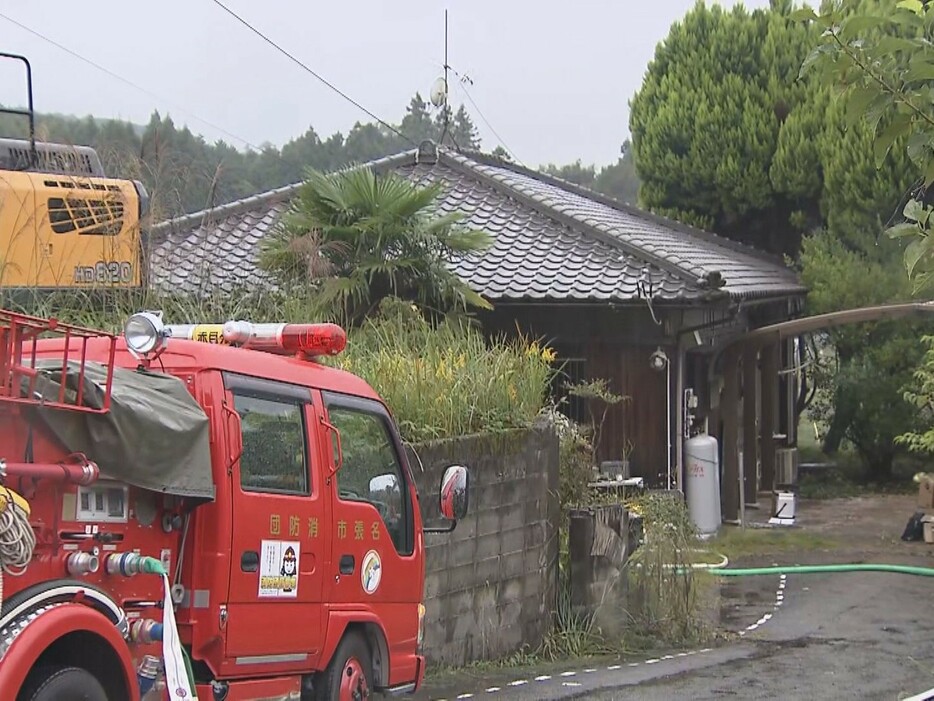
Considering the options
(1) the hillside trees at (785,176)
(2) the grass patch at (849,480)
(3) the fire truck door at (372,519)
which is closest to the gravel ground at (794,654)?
(3) the fire truck door at (372,519)

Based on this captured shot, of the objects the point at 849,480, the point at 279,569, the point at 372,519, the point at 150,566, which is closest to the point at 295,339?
the point at 372,519

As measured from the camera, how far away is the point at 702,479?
64.1ft

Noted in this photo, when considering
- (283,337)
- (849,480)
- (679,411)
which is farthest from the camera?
(849,480)

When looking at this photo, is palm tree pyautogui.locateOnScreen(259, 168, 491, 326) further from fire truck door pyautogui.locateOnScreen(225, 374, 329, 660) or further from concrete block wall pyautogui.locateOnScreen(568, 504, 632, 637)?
fire truck door pyautogui.locateOnScreen(225, 374, 329, 660)

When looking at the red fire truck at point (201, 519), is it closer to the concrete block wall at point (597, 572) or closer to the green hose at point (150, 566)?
the green hose at point (150, 566)

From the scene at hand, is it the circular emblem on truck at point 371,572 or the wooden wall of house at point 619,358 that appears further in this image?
the wooden wall of house at point 619,358

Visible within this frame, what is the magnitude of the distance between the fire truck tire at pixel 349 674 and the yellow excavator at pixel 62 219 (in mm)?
4562

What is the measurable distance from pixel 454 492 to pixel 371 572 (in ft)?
2.45

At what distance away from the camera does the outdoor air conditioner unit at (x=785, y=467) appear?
985 inches

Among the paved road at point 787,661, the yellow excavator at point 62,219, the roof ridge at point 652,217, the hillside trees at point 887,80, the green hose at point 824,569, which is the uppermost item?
the roof ridge at point 652,217

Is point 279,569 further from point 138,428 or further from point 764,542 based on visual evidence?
point 764,542

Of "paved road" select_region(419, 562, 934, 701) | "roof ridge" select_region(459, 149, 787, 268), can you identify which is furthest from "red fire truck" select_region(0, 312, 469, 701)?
"roof ridge" select_region(459, 149, 787, 268)

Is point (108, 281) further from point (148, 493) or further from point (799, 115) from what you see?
point (799, 115)

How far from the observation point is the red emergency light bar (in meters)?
7.32
